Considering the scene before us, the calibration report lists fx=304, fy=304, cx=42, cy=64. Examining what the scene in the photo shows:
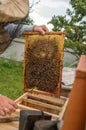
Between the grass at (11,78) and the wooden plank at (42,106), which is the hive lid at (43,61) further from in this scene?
the grass at (11,78)

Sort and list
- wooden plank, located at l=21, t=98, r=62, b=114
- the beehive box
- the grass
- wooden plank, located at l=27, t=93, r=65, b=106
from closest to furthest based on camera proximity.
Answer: wooden plank, located at l=21, t=98, r=62, b=114 → wooden plank, located at l=27, t=93, r=65, b=106 → the beehive box → the grass

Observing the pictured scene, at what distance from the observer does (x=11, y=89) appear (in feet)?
21.9

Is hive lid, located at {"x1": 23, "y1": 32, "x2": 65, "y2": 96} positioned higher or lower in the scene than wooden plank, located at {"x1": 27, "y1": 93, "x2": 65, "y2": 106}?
higher

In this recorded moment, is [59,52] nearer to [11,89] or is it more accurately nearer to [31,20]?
[11,89]

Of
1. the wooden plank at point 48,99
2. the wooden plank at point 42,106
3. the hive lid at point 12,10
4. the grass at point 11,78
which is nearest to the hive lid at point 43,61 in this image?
the wooden plank at point 48,99

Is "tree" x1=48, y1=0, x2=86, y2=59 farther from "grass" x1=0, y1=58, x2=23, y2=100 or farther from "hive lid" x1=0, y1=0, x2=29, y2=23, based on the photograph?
"hive lid" x1=0, y1=0, x2=29, y2=23

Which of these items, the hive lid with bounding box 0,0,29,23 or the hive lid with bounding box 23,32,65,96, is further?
the hive lid with bounding box 23,32,65,96

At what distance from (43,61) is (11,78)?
4733mm

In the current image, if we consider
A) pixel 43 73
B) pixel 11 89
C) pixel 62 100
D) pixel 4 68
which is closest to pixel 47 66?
pixel 43 73

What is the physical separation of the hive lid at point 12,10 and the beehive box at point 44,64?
33.4 inches

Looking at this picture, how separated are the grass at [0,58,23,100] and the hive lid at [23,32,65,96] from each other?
111 inches

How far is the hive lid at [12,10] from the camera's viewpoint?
2088 millimetres

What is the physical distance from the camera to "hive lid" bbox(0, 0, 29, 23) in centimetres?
209

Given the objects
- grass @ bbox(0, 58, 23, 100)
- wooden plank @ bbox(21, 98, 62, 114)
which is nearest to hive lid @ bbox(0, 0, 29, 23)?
wooden plank @ bbox(21, 98, 62, 114)
